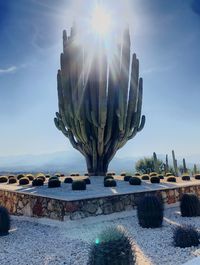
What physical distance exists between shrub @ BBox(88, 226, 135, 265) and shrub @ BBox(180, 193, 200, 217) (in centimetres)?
804

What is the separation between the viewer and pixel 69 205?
1311cm

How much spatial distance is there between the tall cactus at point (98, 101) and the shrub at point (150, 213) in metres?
9.86

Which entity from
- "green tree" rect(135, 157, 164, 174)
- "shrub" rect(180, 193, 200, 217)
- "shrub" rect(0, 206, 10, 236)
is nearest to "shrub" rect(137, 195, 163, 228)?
"shrub" rect(180, 193, 200, 217)

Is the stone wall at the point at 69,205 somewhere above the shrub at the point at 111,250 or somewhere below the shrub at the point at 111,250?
above

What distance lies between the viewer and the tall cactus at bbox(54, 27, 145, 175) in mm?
22594

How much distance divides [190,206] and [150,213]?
9.69 feet

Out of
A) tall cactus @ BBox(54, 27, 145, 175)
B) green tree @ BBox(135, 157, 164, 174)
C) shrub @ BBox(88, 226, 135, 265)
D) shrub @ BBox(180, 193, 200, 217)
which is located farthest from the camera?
green tree @ BBox(135, 157, 164, 174)

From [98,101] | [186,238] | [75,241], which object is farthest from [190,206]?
[98,101]

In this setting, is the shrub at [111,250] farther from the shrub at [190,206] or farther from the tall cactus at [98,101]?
Result: the tall cactus at [98,101]

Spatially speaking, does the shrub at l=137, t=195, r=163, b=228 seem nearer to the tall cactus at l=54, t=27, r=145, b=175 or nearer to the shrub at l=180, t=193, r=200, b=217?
the shrub at l=180, t=193, r=200, b=217

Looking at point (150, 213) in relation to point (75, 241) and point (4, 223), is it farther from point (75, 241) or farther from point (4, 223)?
point (4, 223)

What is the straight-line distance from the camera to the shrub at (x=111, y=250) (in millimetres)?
7109

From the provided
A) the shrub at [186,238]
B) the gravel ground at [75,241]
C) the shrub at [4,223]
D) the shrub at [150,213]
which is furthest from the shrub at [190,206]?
the shrub at [4,223]

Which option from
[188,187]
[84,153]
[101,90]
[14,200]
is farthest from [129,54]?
[14,200]
